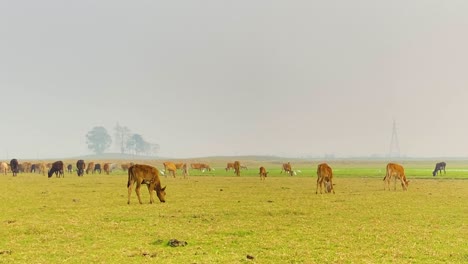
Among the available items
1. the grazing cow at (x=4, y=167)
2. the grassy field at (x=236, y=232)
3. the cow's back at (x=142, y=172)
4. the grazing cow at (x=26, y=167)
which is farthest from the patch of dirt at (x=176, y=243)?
the grazing cow at (x=26, y=167)

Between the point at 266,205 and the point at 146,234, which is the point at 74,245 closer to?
the point at 146,234

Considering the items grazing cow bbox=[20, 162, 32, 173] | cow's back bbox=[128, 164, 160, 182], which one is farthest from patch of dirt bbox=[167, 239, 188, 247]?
grazing cow bbox=[20, 162, 32, 173]

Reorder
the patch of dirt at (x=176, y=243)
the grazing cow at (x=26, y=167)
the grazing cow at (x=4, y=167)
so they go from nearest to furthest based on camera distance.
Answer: the patch of dirt at (x=176, y=243)
the grazing cow at (x=4, y=167)
the grazing cow at (x=26, y=167)

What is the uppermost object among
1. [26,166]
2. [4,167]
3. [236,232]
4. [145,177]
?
[145,177]

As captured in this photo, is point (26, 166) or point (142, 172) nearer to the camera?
point (142, 172)

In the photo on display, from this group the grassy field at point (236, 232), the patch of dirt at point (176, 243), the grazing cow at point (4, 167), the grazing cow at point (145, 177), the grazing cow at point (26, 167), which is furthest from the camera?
the grazing cow at point (26, 167)

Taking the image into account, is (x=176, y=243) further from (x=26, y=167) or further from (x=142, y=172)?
(x=26, y=167)

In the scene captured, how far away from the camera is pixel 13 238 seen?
1462 centimetres

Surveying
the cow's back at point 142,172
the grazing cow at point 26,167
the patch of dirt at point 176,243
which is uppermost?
the cow's back at point 142,172

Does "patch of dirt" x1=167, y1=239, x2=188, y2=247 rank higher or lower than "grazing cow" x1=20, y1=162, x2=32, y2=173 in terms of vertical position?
lower

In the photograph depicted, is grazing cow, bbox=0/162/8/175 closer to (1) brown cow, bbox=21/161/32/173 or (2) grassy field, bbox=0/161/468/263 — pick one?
(1) brown cow, bbox=21/161/32/173

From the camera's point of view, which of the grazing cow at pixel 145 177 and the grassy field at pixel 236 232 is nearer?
the grassy field at pixel 236 232

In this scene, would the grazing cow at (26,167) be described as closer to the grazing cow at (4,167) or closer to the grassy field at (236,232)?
the grazing cow at (4,167)

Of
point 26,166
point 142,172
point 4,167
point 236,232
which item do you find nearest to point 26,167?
point 26,166
